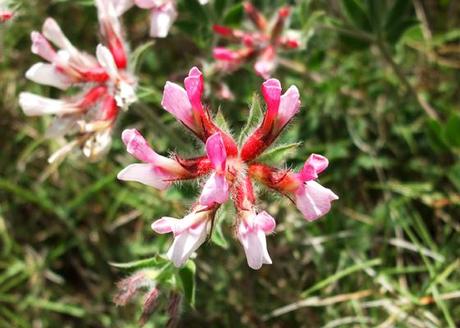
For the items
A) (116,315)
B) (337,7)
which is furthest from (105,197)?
(337,7)

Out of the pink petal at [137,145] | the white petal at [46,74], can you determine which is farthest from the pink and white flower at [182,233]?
the white petal at [46,74]

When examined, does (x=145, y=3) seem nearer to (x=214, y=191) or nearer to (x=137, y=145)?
(x=137, y=145)

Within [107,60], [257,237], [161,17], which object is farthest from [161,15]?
[257,237]

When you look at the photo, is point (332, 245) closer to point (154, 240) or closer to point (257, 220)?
point (154, 240)

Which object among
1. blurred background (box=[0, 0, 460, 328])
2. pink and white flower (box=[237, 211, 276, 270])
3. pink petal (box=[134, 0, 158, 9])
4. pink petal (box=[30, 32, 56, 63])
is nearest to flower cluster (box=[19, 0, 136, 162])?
pink petal (box=[30, 32, 56, 63])

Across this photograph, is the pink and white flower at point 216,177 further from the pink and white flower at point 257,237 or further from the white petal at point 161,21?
the white petal at point 161,21

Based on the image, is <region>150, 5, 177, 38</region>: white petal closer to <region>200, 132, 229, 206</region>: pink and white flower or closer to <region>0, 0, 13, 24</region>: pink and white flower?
<region>0, 0, 13, 24</region>: pink and white flower
